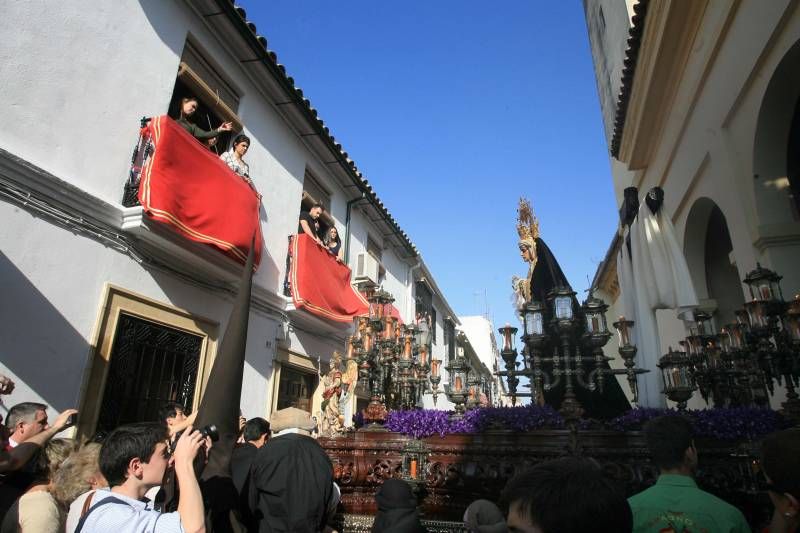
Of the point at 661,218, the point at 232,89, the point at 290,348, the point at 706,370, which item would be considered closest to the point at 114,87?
the point at 232,89

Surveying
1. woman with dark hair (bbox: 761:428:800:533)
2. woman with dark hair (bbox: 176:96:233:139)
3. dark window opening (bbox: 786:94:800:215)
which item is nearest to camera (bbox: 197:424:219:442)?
woman with dark hair (bbox: 761:428:800:533)

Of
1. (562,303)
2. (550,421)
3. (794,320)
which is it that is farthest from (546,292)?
(794,320)

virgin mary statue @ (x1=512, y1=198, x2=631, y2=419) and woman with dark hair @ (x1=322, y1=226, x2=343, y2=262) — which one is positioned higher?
woman with dark hair @ (x1=322, y1=226, x2=343, y2=262)

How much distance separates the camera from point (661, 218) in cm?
552

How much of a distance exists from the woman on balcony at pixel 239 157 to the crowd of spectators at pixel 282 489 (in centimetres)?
465

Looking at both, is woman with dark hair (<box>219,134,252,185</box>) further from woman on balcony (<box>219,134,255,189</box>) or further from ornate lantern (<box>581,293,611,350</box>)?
ornate lantern (<box>581,293,611,350</box>)

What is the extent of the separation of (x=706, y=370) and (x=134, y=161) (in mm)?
7796

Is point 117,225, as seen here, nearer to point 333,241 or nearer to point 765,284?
point 333,241

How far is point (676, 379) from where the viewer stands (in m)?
4.58

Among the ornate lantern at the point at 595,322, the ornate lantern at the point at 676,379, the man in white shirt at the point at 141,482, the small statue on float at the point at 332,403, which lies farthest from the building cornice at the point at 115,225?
the ornate lantern at the point at 676,379

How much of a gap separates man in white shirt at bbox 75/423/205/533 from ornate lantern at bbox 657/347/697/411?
14.0ft

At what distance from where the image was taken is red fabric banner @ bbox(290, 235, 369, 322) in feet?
27.9

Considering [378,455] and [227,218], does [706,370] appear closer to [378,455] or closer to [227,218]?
[378,455]

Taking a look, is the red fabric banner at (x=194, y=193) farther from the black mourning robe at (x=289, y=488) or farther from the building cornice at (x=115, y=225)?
the black mourning robe at (x=289, y=488)
